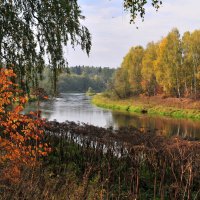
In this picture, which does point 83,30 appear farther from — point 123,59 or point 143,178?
point 123,59

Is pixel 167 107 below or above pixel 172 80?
below

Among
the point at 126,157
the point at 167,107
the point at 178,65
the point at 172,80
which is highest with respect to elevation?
the point at 178,65

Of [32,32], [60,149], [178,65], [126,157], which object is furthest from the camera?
[178,65]

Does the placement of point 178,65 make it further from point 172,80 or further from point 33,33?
point 33,33

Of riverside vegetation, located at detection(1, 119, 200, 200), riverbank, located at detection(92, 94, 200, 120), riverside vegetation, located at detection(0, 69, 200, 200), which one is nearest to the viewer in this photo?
riverside vegetation, located at detection(0, 69, 200, 200)

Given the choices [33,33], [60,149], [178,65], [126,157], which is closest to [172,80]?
[178,65]

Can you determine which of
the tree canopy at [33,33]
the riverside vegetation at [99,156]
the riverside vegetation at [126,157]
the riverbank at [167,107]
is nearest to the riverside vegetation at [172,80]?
the riverbank at [167,107]

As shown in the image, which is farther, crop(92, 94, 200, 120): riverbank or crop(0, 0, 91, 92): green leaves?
crop(92, 94, 200, 120): riverbank

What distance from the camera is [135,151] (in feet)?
34.1

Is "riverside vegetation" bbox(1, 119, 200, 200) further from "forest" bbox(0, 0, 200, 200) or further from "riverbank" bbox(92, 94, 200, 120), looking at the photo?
"riverbank" bbox(92, 94, 200, 120)

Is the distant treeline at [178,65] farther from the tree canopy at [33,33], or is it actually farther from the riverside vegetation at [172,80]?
the tree canopy at [33,33]

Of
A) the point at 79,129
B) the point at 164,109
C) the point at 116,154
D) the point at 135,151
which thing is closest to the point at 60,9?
the point at 135,151

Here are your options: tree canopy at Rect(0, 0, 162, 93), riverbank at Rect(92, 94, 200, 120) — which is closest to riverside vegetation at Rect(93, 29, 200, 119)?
riverbank at Rect(92, 94, 200, 120)

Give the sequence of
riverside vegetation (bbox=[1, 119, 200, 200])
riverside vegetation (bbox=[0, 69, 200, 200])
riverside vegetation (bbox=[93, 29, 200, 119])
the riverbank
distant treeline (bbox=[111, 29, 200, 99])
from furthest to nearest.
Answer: distant treeline (bbox=[111, 29, 200, 99])
riverside vegetation (bbox=[93, 29, 200, 119])
the riverbank
riverside vegetation (bbox=[1, 119, 200, 200])
riverside vegetation (bbox=[0, 69, 200, 200])
